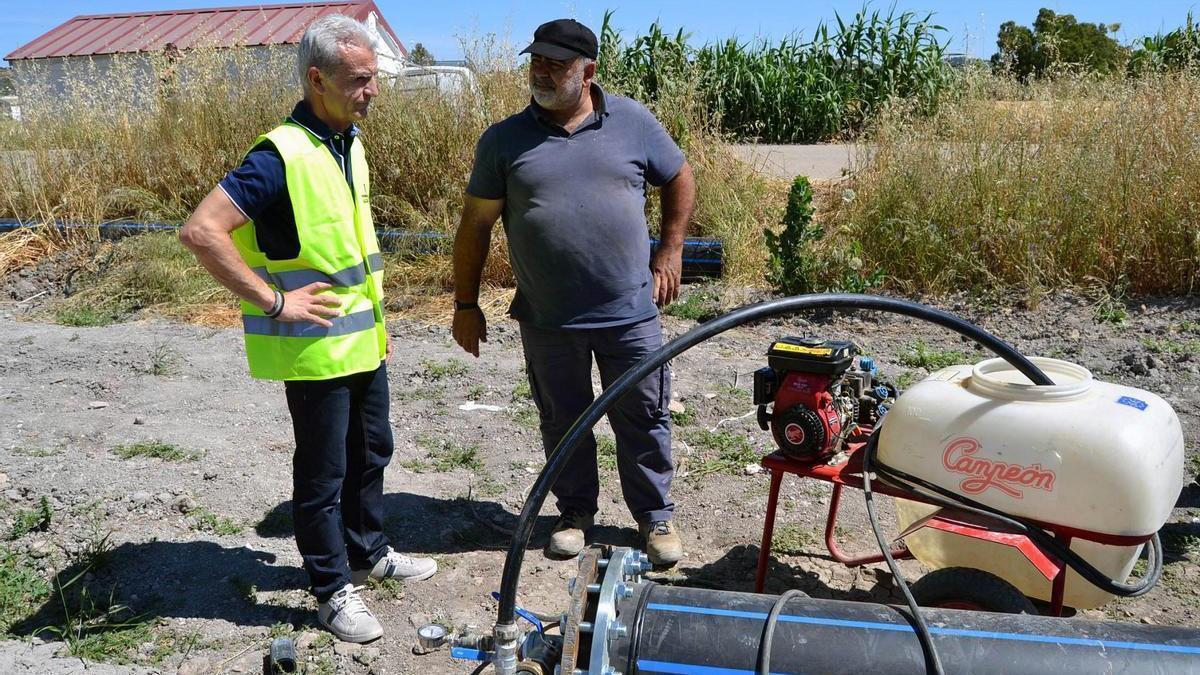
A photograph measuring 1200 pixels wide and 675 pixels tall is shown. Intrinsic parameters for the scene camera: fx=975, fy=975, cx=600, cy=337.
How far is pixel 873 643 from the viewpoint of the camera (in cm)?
178

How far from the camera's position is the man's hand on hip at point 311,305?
297 centimetres

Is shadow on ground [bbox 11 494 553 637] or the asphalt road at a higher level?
the asphalt road

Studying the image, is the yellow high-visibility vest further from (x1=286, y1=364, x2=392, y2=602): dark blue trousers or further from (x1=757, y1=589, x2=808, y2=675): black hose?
(x1=757, y1=589, x2=808, y2=675): black hose

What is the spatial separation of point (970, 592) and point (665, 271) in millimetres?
1636

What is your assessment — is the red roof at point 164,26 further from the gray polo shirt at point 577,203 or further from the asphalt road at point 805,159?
the gray polo shirt at point 577,203

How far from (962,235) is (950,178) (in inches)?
19.9

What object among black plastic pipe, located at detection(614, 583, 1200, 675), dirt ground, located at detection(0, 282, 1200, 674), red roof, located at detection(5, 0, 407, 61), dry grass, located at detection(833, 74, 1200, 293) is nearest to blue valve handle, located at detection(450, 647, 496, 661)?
black plastic pipe, located at detection(614, 583, 1200, 675)

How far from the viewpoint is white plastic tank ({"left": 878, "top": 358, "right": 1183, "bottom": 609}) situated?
251 centimetres

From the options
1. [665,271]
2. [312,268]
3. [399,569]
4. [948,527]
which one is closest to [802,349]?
[948,527]

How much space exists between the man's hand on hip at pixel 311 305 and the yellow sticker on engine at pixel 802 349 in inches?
56.0

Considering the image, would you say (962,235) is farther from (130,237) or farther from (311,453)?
(130,237)

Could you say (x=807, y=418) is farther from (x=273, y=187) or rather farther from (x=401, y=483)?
(x=401, y=483)

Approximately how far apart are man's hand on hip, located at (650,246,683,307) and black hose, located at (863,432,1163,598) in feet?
3.89

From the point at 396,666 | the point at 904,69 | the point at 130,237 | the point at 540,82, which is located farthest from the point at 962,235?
the point at 904,69
